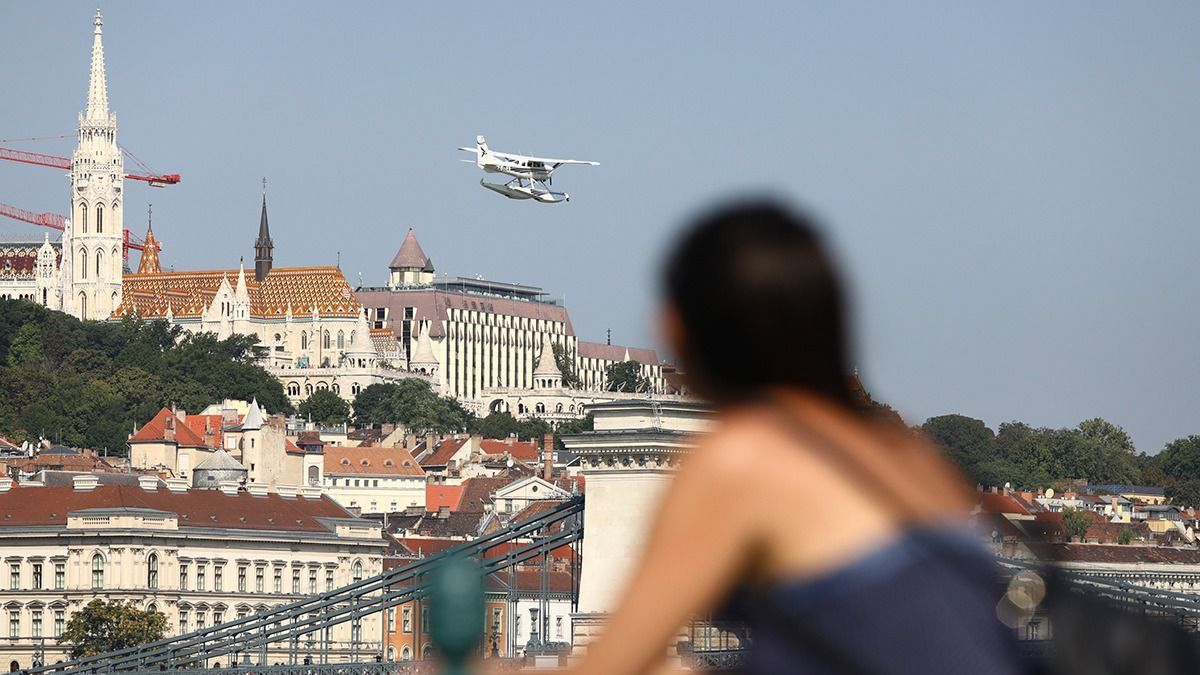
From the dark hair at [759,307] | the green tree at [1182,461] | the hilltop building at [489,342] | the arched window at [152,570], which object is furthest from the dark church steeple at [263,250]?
the dark hair at [759,307]

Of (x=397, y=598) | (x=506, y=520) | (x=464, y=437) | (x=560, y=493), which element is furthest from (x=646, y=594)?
(x=464, y=437)

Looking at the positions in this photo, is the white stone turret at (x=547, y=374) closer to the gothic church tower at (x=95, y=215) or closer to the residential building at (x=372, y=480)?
the gothic church tower at (x=95, y=215)

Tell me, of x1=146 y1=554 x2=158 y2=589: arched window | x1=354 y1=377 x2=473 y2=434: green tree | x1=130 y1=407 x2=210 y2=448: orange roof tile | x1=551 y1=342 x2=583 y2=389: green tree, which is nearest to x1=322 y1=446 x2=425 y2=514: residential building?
x1=130 y1=407 x2=210 y2=448: orange roof tile

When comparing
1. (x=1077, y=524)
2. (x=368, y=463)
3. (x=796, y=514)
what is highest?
(x=368, y=463)

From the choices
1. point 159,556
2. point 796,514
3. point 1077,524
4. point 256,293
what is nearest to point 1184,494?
point 256,293

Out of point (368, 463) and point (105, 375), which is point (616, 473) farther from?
point (105, 375)

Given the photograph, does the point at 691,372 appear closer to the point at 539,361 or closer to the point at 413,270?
the point at 539,361

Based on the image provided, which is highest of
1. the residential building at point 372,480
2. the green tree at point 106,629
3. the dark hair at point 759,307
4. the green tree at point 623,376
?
the green tree at point 623,376
